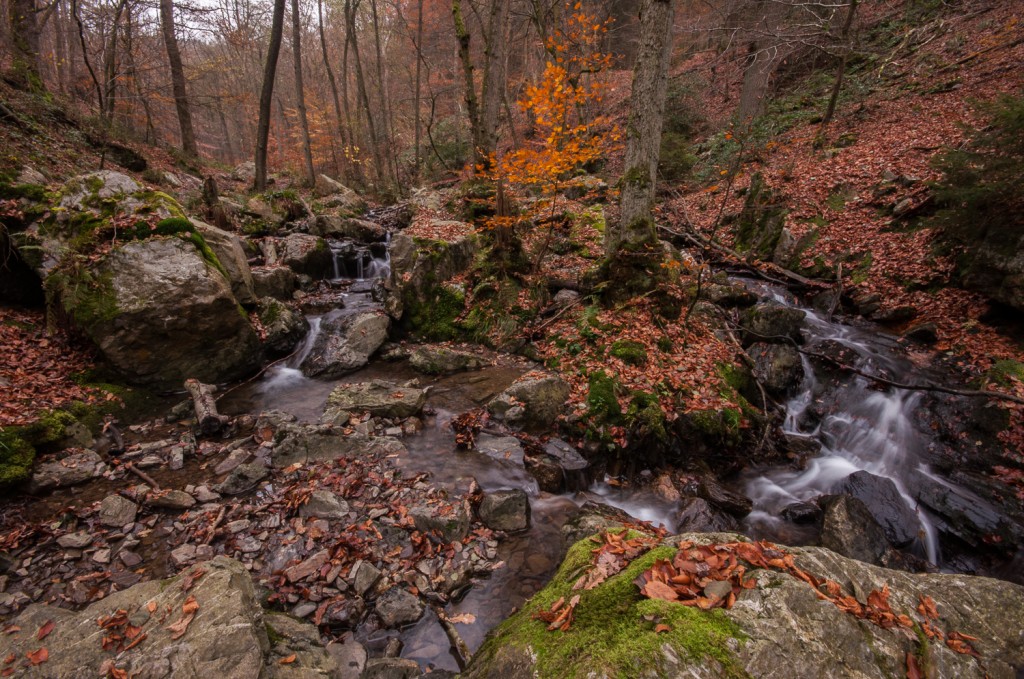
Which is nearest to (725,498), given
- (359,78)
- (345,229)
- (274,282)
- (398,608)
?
→ (398,608)

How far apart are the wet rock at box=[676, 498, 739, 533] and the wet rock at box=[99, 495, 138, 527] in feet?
20.5

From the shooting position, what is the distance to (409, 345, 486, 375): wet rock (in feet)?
27.0

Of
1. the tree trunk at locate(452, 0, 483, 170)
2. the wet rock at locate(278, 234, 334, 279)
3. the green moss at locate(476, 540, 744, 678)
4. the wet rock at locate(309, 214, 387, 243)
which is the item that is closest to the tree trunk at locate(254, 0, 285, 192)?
the wet rock at locate(309, 214, 387, 243)

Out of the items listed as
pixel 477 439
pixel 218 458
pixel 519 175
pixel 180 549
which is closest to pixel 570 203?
pixel 519 175

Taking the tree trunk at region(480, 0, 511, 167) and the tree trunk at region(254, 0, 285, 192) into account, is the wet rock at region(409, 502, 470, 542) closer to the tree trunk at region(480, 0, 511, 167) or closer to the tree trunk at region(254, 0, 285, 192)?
the tree trunk at region(480, 0, 511, 167)

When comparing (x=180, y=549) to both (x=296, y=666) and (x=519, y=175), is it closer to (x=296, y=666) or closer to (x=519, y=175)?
(x=296, y=666)

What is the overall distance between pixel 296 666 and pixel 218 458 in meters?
3.68

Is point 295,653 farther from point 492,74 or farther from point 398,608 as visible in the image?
point 492,74

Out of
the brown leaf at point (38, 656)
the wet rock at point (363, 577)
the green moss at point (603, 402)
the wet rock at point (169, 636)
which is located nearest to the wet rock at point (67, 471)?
the wet rock at point (169, 636)

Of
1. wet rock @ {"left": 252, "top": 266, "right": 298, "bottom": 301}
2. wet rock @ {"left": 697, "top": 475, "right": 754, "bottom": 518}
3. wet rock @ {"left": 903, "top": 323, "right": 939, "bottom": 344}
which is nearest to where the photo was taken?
wet rock @ {"left": 697, "top": 475, "right": 754, "bottom": 518}

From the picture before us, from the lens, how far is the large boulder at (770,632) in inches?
73.3

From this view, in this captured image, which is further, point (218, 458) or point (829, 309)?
point (829, 309)

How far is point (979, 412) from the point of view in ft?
19.9

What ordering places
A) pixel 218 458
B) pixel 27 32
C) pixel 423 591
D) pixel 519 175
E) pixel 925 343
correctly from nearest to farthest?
pixel 423 591 < pixel 218 458 < pixel 925 343 < pixel 519 175 < pixel 27 32
